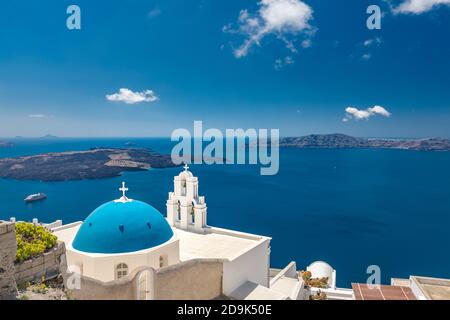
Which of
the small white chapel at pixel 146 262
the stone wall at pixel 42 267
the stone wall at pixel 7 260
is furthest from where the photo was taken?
the small white chapel at pixel 146 262

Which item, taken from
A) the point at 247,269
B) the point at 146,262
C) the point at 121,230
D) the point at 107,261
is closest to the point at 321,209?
the point at 247,269

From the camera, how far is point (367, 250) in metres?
40.6

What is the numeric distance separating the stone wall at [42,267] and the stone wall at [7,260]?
26.9 inches

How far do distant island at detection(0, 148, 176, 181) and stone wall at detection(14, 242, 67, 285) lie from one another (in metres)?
88.4

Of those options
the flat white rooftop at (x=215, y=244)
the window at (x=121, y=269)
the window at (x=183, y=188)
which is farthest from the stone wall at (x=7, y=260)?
the window at (x=183, y=188)

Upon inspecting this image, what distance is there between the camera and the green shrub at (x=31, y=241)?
21.0 ft

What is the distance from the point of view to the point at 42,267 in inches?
265

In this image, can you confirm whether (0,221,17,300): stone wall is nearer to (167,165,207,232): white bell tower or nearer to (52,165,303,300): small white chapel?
(52,165,303,300): small white chapel

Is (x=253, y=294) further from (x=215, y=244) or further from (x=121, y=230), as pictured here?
(x=121, y=230)

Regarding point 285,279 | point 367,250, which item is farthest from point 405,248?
point 285,279

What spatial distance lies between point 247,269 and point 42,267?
8678 millimetres

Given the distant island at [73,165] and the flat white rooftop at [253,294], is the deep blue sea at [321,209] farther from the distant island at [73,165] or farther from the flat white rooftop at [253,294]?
the flat white rooftop at [253,294]
